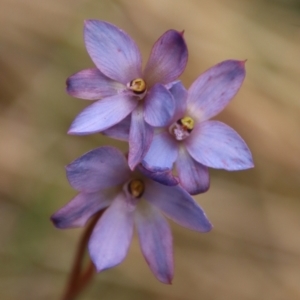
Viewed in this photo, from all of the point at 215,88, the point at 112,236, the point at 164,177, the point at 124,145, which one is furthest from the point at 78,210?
the point at 124,145

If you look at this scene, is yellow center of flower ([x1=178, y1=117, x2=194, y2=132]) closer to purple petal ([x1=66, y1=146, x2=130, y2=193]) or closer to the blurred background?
purple petal ([x1=66, y1=146, x2=130, y2=193])

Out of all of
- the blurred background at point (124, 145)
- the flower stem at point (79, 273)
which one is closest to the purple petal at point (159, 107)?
the flower stem at point (79, 273)

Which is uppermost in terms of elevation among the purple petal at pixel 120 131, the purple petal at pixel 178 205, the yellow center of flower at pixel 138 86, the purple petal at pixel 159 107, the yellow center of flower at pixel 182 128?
the purple petal at pixel 159 107

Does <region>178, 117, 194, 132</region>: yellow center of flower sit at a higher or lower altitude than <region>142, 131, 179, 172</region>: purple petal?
higher

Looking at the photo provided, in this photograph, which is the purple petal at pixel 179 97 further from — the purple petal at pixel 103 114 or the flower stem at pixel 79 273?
the flower stem at pixel 79 273

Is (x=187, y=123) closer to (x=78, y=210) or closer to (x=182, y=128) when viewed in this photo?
(x=182, y=128)

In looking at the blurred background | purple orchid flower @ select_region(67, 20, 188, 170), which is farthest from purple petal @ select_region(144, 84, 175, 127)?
the blurred background
